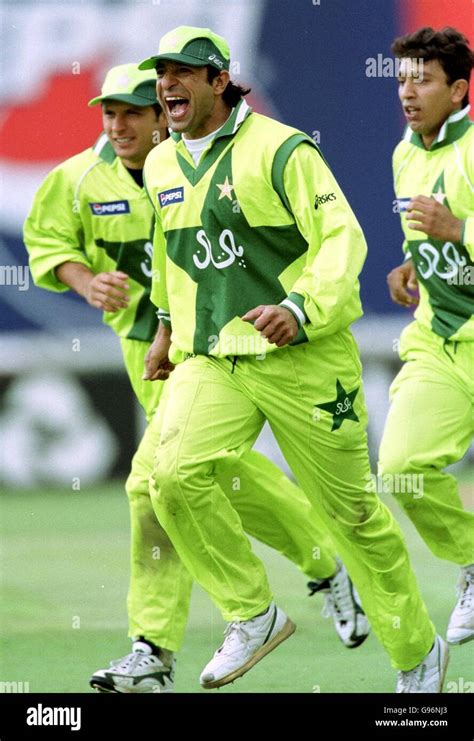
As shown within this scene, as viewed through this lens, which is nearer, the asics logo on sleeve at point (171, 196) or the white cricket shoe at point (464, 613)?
the asics logo on sleeve at point (171, 196)

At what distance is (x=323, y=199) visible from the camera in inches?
194

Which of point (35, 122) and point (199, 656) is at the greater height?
point (35, 122)

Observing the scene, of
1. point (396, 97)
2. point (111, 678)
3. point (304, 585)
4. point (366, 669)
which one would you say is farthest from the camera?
point (396, 97)

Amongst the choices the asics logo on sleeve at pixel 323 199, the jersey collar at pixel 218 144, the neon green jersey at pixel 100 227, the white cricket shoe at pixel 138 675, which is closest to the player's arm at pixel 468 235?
the asics logo on sleeve at pixel 323 199

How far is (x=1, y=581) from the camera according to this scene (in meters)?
7.57

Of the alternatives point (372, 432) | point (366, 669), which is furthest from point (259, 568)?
point (372, 432)

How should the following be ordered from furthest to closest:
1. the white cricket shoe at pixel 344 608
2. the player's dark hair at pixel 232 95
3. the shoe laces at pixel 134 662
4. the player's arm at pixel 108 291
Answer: the white cricket shoe at pixel 344 608, the player's arm at pixel 108 291, the shoe laces at pixel 134 662, the player's dark hair at pixel 232 95

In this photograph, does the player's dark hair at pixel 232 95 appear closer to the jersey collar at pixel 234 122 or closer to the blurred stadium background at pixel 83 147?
the jersey collar at pixel 234 122

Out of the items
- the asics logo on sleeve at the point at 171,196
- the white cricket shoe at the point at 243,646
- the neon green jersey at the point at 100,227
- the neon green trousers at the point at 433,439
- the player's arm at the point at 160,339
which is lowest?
the white cricket shoe at the point at 243,646

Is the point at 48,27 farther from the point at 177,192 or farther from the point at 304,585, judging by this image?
the point at 177,192

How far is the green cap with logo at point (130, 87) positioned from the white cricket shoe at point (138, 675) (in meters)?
2.00

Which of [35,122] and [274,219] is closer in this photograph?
[274,219]

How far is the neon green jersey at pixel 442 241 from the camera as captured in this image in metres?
5.93
